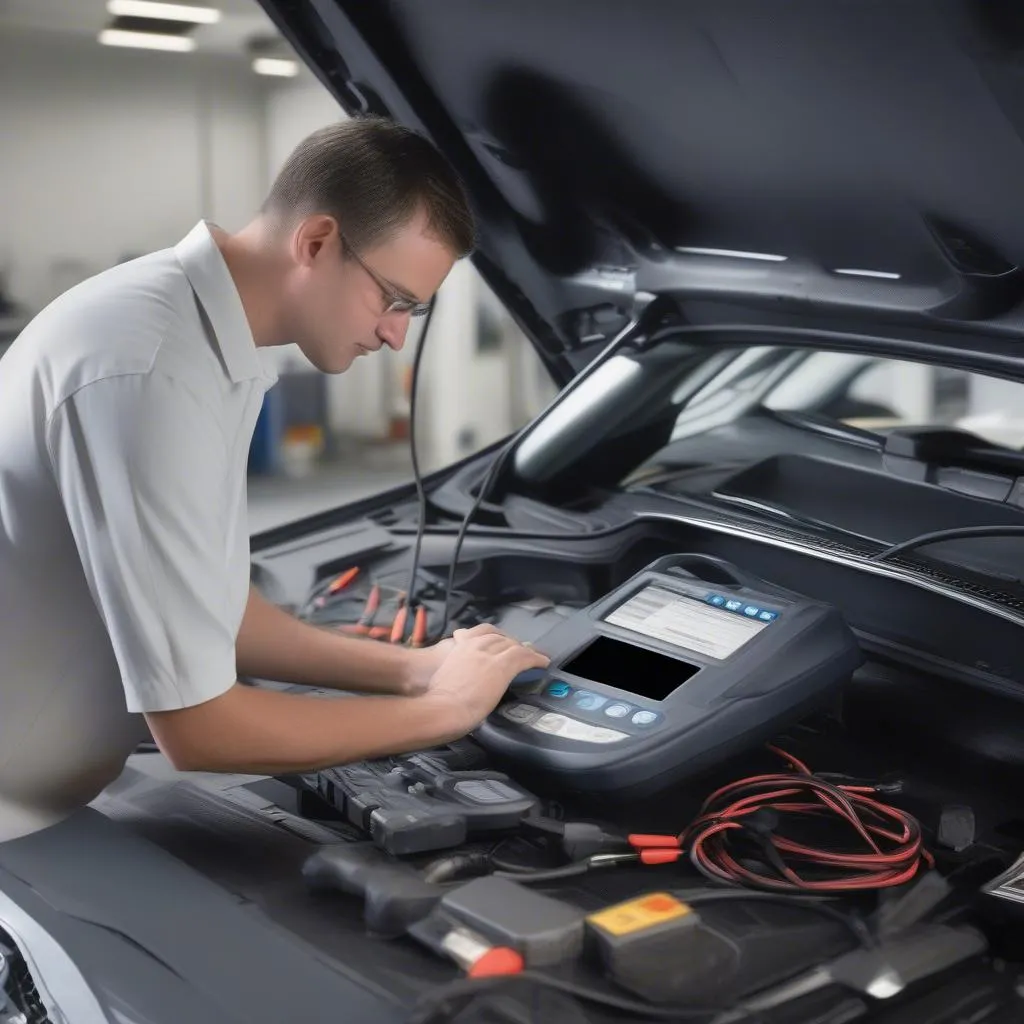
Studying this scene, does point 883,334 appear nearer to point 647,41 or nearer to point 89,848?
point 647,41

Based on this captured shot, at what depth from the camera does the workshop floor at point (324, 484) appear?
5.20 metres

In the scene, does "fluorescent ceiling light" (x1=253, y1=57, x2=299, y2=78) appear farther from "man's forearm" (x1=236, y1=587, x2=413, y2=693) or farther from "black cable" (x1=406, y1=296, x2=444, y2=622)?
"man's forearm" (x1=236, y1=587, x2=413, y2=693)

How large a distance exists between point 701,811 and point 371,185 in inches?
22.4

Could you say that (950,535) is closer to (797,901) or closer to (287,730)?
(797,901)

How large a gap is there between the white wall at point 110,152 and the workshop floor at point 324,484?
3.70 feet

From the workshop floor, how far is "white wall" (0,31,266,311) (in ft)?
3.70

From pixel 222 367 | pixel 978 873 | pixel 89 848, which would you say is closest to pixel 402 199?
pixel 222 367

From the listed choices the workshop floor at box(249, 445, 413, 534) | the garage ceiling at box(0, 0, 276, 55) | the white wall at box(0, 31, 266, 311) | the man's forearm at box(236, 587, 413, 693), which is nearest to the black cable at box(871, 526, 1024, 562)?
the man's forearm at box(236, 587, 413, 693)

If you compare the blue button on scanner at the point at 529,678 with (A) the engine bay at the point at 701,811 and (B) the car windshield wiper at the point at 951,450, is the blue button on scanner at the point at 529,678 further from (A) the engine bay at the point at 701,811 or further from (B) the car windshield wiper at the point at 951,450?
(B) the car windshield wiper at the point at 951,450

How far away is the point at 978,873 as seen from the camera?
980 millimetres

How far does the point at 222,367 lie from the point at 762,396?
81 centimetres

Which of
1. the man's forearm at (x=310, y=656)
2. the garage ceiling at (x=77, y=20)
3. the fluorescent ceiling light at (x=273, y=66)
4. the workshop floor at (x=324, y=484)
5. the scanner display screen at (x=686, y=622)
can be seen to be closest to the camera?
the scanner display screen at (x=686, y=622)

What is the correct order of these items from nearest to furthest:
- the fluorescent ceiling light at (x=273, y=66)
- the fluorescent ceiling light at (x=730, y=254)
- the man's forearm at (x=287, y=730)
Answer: the man's forearm at (x=287, y=730) → the fluorescent ceiling light at (x=730, y=254) → the fluorescent ceiling light at (x=273, y=66)

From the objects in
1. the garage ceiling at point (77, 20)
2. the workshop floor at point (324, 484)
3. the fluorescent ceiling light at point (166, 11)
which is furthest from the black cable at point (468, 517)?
the fluorescent ceiling light at point (166, 11)
